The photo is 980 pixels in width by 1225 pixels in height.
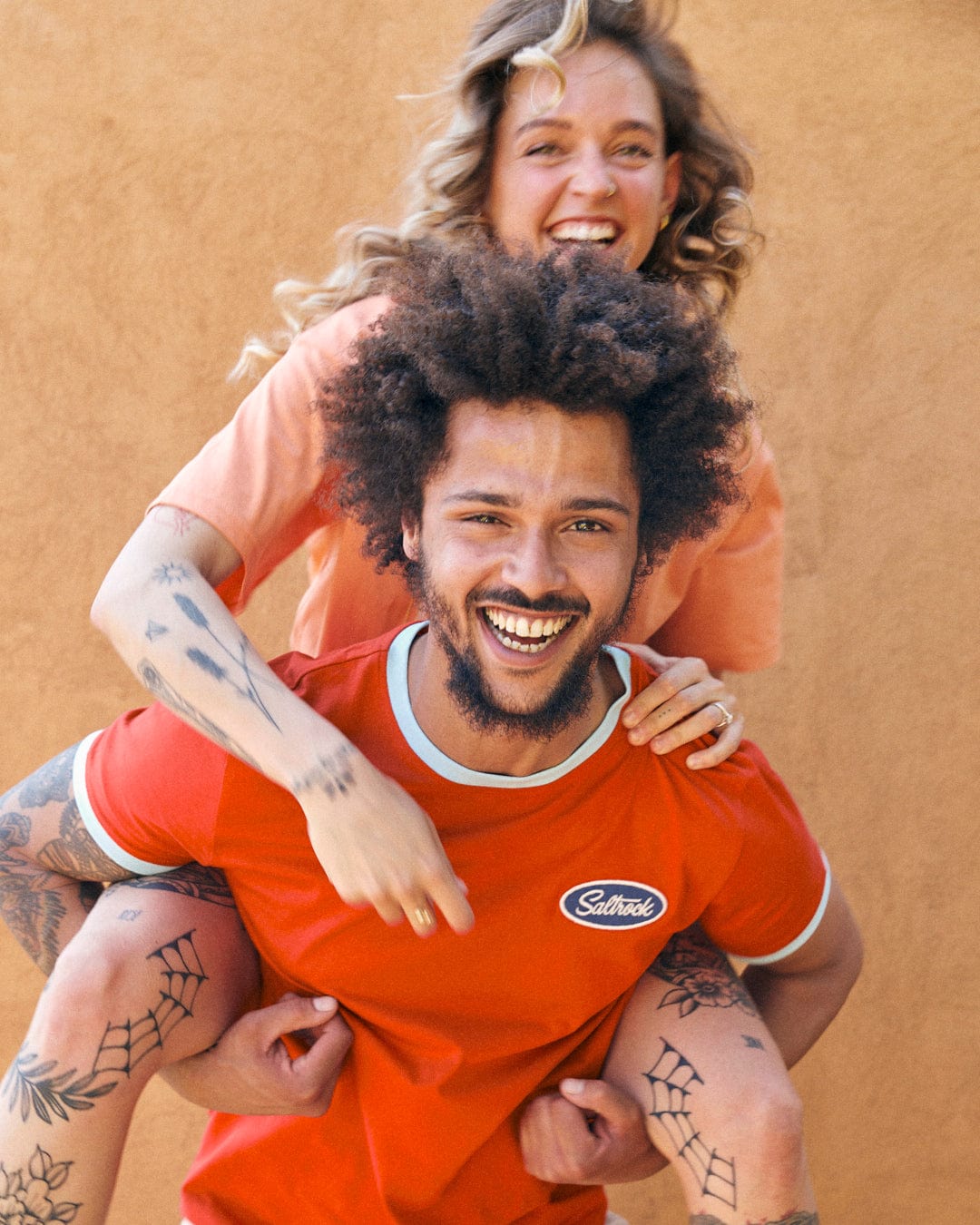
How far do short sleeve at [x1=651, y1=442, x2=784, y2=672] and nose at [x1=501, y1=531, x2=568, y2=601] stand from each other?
0.59m

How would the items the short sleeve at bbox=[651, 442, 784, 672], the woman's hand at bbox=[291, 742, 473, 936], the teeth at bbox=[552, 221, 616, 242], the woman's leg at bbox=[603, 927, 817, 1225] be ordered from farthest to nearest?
1. the short sleeve at bbox=[651, 442, 784, 672]
2. the teeth at bbox=[552, 221, 616, 242]
3. the woman's leg at bbox=[603, 927, 817, 1225]
4. the woman's hand at bbox=[291, 742, 473, 936]

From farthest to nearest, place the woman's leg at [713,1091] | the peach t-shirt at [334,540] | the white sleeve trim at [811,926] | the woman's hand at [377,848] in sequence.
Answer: the peach t-shirt at [334,540] < the white sleeve trim at [811,926] < the woman's leg at [713,1091] < the woman's hand at [377,848]

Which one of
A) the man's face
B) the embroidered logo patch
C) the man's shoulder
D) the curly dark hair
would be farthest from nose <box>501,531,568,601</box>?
the embroidered logo patch

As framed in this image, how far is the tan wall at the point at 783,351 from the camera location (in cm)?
285

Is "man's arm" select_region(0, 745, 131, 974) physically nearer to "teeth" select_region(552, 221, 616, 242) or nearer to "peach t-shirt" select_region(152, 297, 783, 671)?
"peach t-shirt" select_region(152, 297, 783, 671)

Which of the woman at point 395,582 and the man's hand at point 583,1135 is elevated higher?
the woman at point 395,582

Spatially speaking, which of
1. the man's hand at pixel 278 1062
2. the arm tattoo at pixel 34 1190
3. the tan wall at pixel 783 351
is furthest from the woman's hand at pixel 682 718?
the tan wall at pixel 783 351

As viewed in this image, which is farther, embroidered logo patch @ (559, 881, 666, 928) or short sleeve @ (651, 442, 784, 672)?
short sleeve @ (651, 442, 784, 672)

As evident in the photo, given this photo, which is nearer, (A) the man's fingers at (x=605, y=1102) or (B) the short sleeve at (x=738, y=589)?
(A) the man's fingers at (x=605, y=1102)

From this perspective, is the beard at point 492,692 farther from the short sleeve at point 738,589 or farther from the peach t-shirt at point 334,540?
the short sleeve at point 738,589

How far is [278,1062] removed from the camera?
162 centimetres

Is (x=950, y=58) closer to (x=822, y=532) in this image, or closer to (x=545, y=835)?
(x=822, y=532)

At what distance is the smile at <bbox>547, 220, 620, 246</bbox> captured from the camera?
1971 mm

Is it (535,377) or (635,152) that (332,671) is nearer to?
(535,377)
